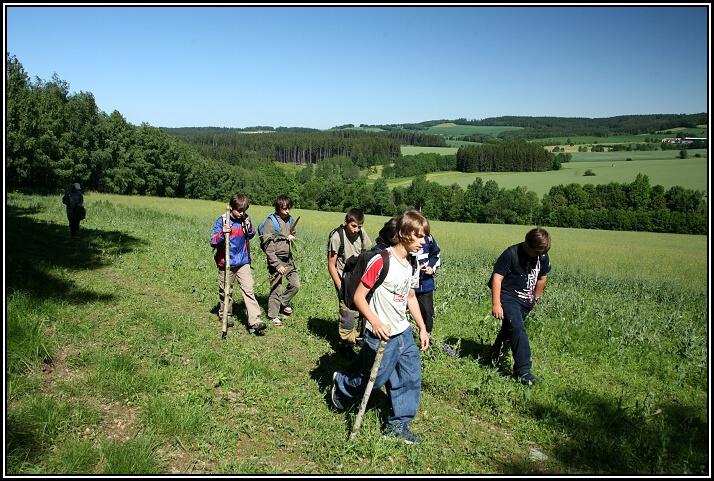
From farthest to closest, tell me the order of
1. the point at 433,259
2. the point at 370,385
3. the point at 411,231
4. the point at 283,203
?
the point at 283,203
the point at 433,259
the point at 370,385
the point at 411,231

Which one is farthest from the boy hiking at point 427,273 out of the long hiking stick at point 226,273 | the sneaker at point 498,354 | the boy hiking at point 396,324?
the long hiking stick at point 226,273

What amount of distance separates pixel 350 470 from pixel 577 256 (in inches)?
1129

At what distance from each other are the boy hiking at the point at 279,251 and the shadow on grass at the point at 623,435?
4302 mm

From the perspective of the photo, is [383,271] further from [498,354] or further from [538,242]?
[498,354]

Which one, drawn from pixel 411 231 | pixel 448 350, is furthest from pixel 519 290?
pixel 411 231

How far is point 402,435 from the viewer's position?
173 inches

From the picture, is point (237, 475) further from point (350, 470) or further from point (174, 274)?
point (174, 274)

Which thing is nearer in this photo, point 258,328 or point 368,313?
point 368,313

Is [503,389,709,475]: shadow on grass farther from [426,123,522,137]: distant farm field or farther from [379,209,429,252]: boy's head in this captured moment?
[426,123,522,137]: distant farm field

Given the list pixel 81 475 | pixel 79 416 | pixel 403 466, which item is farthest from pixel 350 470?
pixel 79 416

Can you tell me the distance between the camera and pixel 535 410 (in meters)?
5.16

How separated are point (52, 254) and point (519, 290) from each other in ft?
35.9

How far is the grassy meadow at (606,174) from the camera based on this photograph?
233ft

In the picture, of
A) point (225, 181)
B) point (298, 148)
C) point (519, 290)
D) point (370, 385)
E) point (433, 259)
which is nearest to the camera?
point (370, 385)
